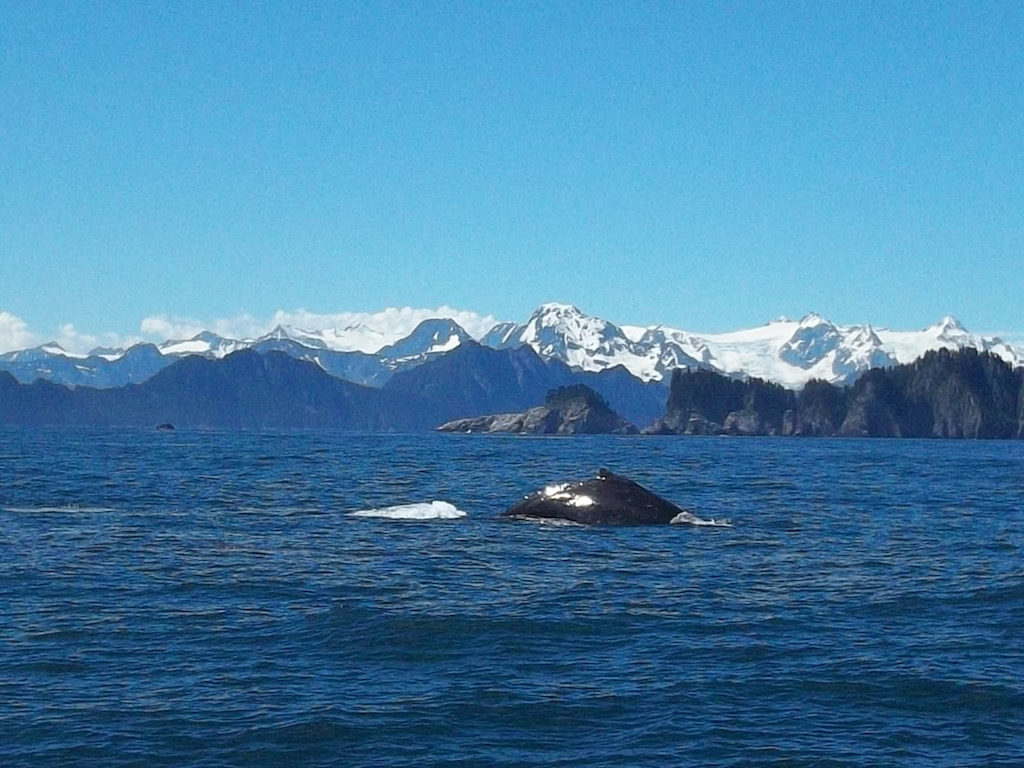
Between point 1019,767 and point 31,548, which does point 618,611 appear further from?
point 31,548

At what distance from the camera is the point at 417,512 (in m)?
39.8

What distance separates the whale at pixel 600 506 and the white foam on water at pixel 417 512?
2562 millimetres

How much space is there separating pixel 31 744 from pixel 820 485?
2200 inches

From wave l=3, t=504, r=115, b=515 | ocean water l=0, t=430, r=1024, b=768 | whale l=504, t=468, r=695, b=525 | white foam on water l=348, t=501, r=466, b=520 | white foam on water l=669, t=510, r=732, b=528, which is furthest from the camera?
wave l=3, t=504, r=115, b=515

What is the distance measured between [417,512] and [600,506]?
6998 millimetres

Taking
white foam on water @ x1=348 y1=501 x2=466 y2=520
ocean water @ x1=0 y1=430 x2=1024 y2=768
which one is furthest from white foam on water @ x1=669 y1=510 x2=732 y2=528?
white foam on water @ x1=348 y1=501 x2=466 y2=520

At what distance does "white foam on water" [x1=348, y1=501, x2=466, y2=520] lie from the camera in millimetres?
39000

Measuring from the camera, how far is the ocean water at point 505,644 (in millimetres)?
13453

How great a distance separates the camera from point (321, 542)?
1238 inches

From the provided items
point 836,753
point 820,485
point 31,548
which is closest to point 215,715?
point 836,753

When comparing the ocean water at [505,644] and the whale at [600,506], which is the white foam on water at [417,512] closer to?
the ocean water at [505,644]

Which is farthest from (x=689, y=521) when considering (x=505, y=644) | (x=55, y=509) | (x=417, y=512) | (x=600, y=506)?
(x=55, y=509)

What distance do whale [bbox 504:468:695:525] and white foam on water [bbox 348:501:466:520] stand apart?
256 cm

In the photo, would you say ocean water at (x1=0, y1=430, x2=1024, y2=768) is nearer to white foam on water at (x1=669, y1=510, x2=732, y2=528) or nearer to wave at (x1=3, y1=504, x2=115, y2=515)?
white foam on water at (x1=669, y1=510, x2=732, y2=528)
